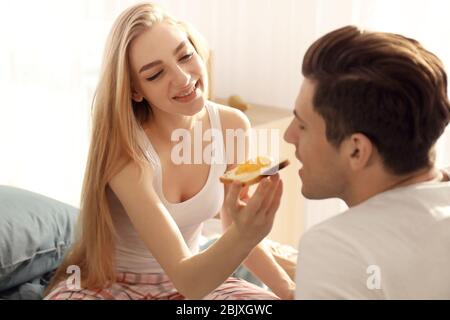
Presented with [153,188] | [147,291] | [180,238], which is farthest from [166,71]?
[147,291]

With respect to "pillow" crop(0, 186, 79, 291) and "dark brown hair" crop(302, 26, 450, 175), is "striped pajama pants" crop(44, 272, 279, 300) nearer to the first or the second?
"pillow" crop(0, 186, 79, 291)

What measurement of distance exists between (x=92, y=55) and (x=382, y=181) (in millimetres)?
1943

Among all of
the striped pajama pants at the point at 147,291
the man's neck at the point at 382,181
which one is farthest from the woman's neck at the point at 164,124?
the man's neck at the point at 382,181

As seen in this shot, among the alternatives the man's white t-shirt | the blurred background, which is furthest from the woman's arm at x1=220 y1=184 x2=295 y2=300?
the blurred background

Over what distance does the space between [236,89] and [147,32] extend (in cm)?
172

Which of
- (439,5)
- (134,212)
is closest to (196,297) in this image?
(134,212)

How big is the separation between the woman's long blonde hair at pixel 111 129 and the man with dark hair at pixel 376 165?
1.53ft

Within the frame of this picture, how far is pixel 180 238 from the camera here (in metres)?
1.67

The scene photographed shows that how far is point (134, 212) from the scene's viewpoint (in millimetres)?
1710

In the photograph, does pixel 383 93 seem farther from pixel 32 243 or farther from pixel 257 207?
pixel 32 243

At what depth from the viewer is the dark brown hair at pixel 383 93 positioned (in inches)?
50.9

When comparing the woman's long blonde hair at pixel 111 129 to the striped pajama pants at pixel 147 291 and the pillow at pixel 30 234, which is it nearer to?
the striped pajama pants at pixel 147 291

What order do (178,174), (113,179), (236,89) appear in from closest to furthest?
(113,179) < (178,174) < (236,89)

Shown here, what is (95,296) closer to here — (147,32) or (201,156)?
(201,156)
